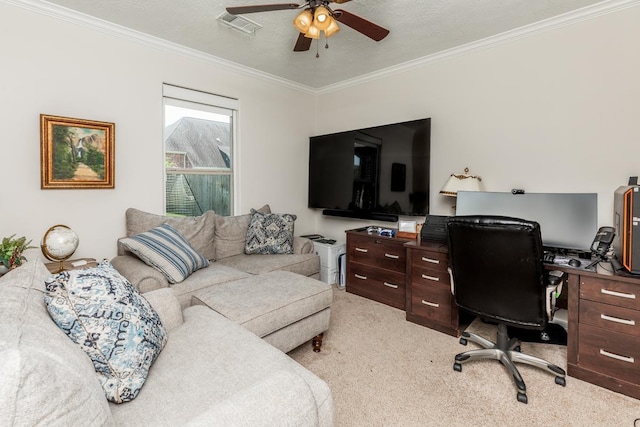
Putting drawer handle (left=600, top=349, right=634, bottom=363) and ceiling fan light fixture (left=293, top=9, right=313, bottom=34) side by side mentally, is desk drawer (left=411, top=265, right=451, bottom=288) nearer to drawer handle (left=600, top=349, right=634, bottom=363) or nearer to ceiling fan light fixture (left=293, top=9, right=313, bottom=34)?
drawer handle (left=600, top=349, right=634, bottom=363)

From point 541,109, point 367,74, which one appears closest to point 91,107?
point 367,74

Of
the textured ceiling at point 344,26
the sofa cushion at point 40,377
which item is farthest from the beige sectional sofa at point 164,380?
the textured ceiling at point 344,26

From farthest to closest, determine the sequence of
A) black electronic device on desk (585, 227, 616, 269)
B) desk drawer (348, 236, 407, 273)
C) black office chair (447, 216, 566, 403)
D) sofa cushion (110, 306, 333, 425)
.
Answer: desk drawer (348, 236, 407, 273) < black electronic device on desk (585, 227, 616, 269) < black office chair (447, 216, 566, 403) < sofa cushion (110, 306, 333, 425)

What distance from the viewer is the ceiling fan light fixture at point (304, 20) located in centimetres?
196

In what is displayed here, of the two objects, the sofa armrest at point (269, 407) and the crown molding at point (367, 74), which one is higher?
the crown molding at point (367, 74)

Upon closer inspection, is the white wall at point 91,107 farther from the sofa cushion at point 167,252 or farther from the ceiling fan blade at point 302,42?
the ceiling fan blade at point 302,42

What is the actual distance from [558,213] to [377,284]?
5.47 feet

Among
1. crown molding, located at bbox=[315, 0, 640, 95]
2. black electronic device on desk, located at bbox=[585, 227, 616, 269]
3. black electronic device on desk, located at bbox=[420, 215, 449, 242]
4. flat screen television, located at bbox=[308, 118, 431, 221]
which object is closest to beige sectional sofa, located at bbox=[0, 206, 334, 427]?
black electronic device on desk, located at bbox=[420, 215, 449, 242]

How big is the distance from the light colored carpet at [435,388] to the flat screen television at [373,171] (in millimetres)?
1369

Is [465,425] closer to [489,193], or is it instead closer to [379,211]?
[489,193]

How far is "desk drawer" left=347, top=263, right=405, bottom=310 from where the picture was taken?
3.10 metres

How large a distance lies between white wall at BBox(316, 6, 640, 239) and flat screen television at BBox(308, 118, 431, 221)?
0.26m

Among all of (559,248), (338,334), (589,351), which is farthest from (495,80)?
(338,334)

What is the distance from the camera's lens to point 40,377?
672mm
